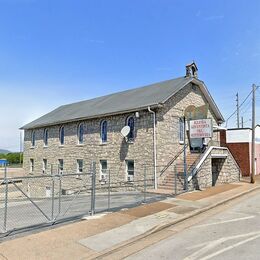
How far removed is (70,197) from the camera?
60.9 ft

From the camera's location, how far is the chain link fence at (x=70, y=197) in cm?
950

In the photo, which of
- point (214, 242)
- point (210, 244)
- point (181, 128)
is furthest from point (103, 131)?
point (210, 244)

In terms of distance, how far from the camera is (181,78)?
76.7 ft

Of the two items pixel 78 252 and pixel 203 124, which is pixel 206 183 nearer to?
pixel 203 124

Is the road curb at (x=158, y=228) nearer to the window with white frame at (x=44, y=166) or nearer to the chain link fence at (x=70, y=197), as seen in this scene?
the chain link fence at (x=70, y=197)

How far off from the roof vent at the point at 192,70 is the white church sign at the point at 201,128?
6.12 metres

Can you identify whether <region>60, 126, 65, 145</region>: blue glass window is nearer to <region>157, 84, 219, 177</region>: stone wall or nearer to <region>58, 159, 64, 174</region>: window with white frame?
<region>58, 159, 64, 174</region>: window with white frame

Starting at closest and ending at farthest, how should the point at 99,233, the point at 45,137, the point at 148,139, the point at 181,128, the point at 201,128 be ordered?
1. the point at 99,233
2. the point at 201,128
3. the point at 148,139
4. the point at 181,128
5. the point at 45,137

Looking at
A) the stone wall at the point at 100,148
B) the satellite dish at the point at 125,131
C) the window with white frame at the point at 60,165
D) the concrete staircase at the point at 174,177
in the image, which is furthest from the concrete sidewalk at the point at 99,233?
the window with white frame at the point at 60,165

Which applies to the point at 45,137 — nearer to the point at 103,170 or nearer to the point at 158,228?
the point at 103,170

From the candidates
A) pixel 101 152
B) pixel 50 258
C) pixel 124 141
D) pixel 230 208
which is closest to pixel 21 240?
pixel 50 258

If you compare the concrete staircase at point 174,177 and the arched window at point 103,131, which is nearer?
the concrete staircase at point 174,177

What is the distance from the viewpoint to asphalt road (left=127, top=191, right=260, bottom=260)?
6.49 metres

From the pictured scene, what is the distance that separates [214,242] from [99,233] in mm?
3080
